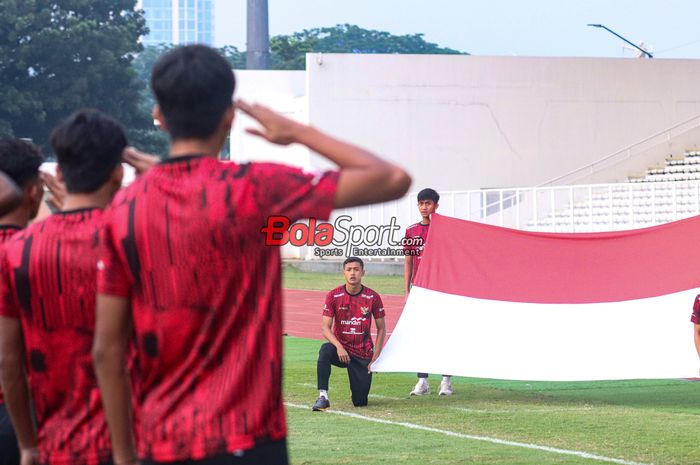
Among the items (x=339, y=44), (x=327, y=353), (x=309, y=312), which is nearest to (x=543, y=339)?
(x=327, y=353)

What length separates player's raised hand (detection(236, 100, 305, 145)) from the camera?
9.65 ft

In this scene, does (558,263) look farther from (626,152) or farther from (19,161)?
(626,152)

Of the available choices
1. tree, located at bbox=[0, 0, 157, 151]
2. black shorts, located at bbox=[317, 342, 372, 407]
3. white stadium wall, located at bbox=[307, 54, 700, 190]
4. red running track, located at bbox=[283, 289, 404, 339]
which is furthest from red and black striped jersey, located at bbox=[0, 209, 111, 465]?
tree, located at bbox=[0, 0, 157, 151]

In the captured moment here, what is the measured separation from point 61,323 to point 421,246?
28.4 ft

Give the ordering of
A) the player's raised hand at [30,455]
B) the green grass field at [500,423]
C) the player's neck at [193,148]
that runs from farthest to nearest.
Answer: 1. the green grass field at [500,423]
2. the player's raised hand at [30,455]
3. the player's neck at [193,148]

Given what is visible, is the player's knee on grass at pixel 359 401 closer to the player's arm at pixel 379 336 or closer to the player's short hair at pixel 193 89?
the player's arm at pixel 379 336

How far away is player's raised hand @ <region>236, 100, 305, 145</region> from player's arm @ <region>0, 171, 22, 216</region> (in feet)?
4.26

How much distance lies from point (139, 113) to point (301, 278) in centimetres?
2617

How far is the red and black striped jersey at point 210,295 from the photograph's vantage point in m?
2.89

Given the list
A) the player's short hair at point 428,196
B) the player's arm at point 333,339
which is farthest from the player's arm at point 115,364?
the player's short hair at point 428,196

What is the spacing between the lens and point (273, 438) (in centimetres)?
293

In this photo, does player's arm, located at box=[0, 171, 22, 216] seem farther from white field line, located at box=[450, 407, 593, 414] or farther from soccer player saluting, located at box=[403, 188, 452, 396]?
soccer player saluting, located at box=[403, 188, 452, 396]

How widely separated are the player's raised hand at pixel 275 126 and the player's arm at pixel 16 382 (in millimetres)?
1175

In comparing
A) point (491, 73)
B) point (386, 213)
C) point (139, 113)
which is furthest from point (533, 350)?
point (139, 113)
